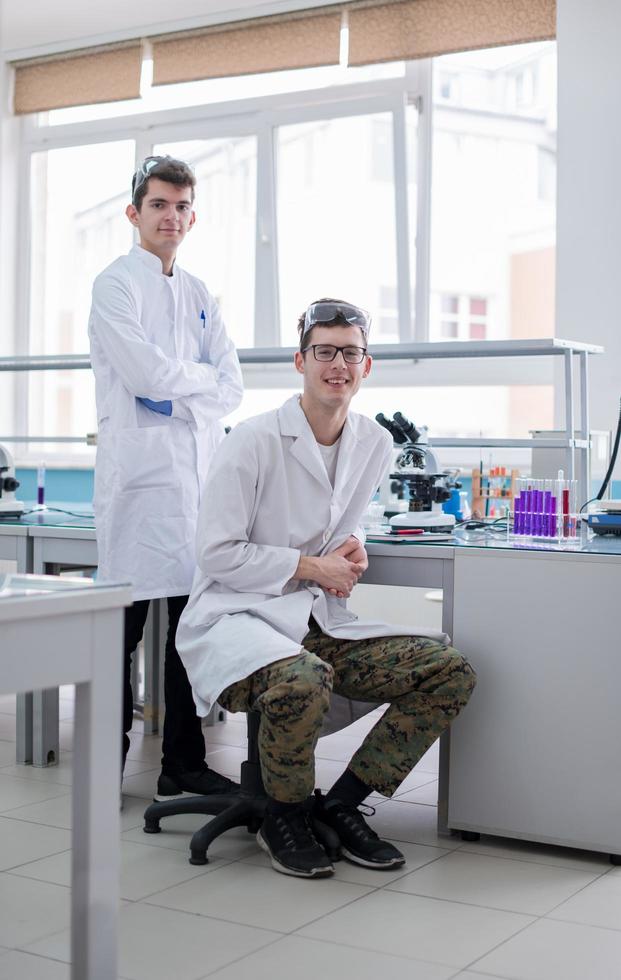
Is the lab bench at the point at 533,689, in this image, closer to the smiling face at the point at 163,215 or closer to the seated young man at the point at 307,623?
the seated young man at the point at 307,623

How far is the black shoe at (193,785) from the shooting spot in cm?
269

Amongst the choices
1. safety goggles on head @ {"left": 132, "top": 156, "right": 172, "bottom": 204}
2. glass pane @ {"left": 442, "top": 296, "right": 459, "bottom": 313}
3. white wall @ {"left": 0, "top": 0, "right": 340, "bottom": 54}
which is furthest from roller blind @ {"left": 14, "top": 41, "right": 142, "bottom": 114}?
safety goggles on head @ {"left": 132, "top": 156, "right": 172, "bottom": 204}

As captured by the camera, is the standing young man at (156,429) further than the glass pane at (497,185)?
No

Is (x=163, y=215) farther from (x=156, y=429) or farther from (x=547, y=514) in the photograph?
(x=547, y=514)

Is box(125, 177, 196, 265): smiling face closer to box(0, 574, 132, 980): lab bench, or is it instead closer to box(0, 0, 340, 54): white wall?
box(0, 574, 132, 980): lab bench

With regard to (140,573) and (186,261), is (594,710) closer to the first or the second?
(140,573)

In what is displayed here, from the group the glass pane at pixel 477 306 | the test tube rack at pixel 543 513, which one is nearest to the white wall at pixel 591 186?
the glass pane at pixel 477 306

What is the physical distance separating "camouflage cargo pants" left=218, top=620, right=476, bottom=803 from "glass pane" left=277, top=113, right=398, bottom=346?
300 centimetres

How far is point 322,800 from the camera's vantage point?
8.00 ft

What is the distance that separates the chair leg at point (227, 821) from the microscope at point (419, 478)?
28.3 inches

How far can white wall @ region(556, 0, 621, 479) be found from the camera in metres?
4.41

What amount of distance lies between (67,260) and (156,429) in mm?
3798

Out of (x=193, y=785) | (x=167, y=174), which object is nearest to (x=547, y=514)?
(x=193, y=785)

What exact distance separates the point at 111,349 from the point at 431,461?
81cm
